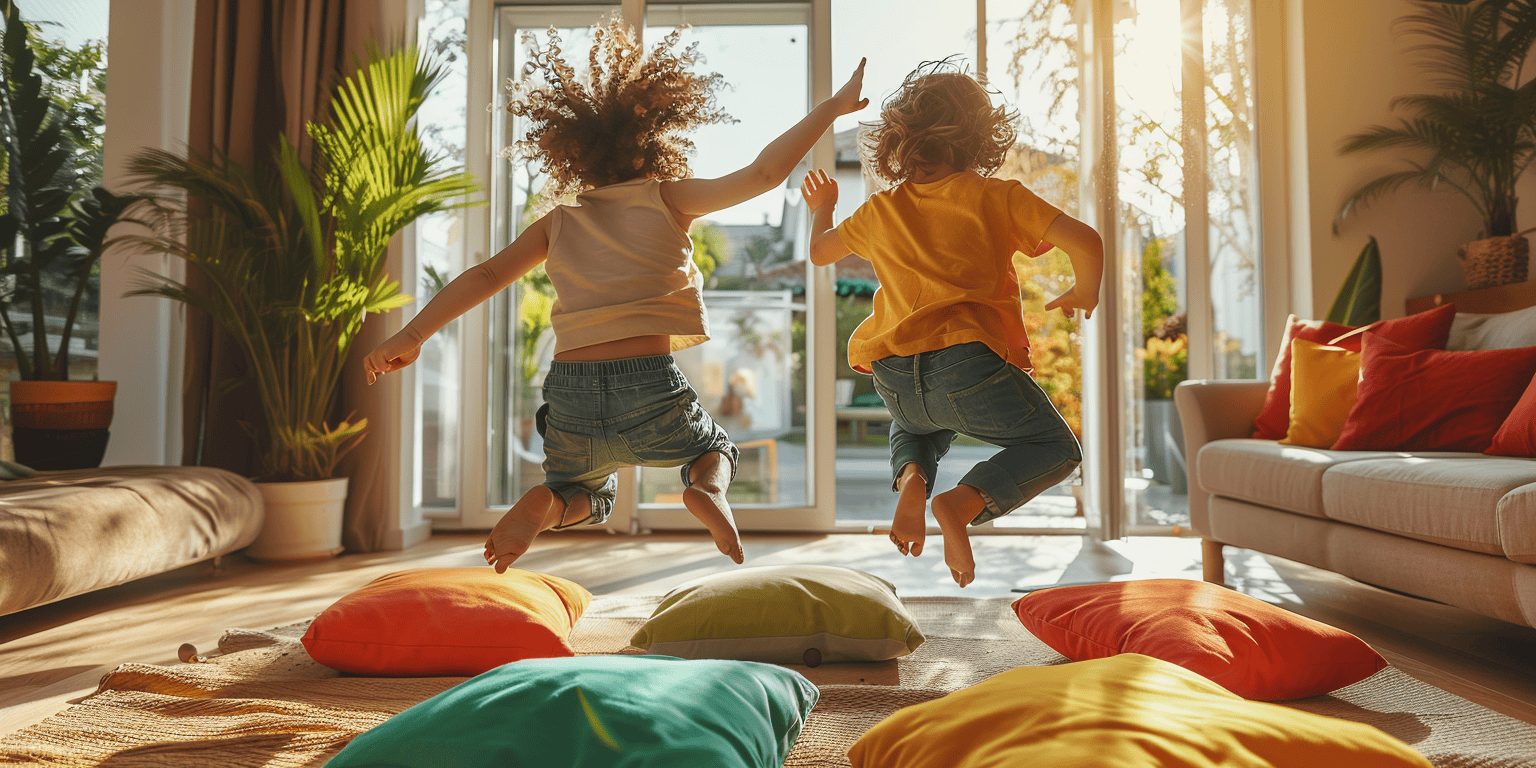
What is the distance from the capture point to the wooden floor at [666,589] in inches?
69.7

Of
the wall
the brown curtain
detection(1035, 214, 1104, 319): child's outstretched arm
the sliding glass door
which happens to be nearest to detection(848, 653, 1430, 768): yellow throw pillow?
detection(1035, 214, 1104, 319): child's outstretched arm

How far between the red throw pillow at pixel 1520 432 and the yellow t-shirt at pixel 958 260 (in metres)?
1.37

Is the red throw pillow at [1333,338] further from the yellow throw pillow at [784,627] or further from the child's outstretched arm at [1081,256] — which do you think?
the yellow throw pillow at [784,627]

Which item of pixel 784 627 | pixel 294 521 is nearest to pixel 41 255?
pixel 294 521

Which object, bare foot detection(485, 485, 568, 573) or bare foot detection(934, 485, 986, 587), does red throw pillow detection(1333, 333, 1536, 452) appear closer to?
bare foot detection(934, 485, 986, 587)

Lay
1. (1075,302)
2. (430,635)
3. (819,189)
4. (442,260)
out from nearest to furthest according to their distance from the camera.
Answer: (1075,302) < (430,635) < (819,189) < (442,260)

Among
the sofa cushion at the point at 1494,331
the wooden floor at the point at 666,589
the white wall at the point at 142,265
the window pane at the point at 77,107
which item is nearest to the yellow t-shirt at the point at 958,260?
the wooden floor at the point at 666,589

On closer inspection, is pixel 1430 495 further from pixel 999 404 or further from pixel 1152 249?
pixel 1152 249

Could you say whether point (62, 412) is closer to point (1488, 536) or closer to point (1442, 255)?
point (1488, 536)

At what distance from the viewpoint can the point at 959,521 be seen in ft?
4.84

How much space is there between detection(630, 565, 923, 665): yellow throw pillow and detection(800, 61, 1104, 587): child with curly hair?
0.24 m

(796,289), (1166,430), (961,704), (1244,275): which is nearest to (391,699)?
(961,704)

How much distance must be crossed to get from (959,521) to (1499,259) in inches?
120

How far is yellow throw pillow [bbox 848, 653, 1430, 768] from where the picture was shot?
2.58ft
